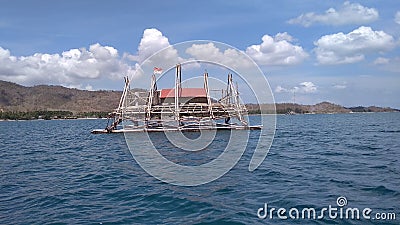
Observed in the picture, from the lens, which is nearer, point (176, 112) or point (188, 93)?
point (176, 112)

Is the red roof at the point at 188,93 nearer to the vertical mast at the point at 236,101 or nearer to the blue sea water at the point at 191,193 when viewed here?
the vertical mast at the point at 236,101

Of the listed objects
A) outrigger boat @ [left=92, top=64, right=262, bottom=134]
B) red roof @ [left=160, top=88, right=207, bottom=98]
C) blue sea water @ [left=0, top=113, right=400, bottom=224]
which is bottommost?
blue sea water @ [left=0, top=113, right=400, bottom=224]

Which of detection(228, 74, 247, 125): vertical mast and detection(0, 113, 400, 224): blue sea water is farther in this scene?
detection(228, 74, 247, 125): vertical mast

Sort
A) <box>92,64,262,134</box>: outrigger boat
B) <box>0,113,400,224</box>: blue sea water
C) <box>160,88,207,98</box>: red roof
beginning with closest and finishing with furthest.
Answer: <box>0,113,400,224</box>: blue sea water → <box>92,64,262,134</box>: outrigger boat → <box>160,88,207,98</box>: red roof

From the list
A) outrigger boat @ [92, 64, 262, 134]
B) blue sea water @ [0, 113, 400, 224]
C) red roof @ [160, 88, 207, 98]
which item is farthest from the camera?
red roof @ [160, 88, 207, 98]

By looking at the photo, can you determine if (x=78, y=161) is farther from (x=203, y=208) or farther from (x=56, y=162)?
(x=203, y=208)

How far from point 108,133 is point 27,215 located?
5151cm

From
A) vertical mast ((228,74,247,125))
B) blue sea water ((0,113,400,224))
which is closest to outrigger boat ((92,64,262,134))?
vertical mast ((228,74,247,125))

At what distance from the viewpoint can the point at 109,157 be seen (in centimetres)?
2916

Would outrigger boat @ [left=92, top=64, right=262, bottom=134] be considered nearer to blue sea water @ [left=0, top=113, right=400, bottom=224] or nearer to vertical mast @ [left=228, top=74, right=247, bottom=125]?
vertical mast @ [left=228, top=74, right=247, bottom=125]

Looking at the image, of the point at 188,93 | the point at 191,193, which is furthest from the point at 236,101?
the point at 191,193

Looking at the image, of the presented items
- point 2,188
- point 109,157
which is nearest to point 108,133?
point 109,157

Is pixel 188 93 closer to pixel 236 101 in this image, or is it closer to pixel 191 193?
pixel 236 101

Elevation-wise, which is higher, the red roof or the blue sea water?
the red roof
